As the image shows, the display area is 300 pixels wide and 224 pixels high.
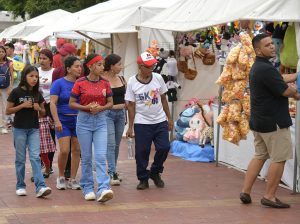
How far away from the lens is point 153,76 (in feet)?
28.1

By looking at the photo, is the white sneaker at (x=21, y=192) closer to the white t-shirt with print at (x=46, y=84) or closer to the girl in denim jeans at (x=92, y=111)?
the girl in denim jeans at (x=92, y=111)

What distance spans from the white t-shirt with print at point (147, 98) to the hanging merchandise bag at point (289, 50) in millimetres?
1562

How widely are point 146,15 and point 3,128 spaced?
14.9 ft

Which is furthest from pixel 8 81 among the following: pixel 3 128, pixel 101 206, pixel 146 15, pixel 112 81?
pixel 101 206

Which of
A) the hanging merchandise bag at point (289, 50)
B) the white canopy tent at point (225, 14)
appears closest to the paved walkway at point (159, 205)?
the white canopy tent at point (225, 14)

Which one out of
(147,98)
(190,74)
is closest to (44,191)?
(147,98)

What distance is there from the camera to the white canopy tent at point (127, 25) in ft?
41.3

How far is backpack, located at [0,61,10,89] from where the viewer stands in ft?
45.9

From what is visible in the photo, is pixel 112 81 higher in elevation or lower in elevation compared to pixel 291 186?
higher

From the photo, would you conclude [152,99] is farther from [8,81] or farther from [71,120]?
[8,81]

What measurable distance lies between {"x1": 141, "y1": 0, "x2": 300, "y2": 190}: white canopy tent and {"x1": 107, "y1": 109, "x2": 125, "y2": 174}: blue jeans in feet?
4.66

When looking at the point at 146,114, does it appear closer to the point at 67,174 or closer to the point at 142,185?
the point at 142,185

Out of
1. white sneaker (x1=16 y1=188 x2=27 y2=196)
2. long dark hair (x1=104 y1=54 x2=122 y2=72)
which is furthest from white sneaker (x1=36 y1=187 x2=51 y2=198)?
long dark hair (x1=104 y1=54 x2=122 y2=72)

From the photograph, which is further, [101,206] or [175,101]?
[175,101]
